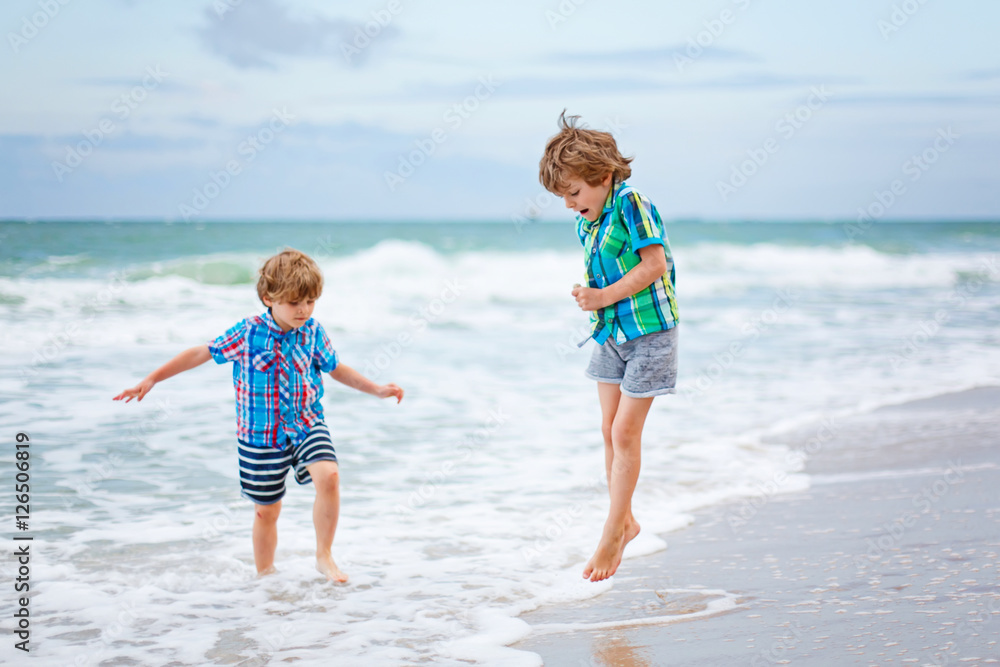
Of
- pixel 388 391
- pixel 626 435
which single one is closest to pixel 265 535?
pixel 388 391

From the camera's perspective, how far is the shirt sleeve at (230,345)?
11.2ft

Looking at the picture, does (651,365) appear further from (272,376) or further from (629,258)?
(272,376)

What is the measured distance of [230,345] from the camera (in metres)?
3.42

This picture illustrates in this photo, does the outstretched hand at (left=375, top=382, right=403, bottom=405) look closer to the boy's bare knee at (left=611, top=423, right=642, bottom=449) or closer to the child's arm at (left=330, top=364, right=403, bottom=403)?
the child's arm at (left=330, top=364, right=403, bottom=403)

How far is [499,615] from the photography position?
328cm

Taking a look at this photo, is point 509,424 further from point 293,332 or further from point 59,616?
point 59,616

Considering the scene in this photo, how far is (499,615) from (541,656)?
1.37ft

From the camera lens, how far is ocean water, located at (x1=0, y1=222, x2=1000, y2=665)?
10.8ft

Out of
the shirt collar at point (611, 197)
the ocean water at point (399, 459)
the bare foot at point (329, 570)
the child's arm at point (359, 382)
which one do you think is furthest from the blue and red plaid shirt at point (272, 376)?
the shirt collar at point (611, 197)

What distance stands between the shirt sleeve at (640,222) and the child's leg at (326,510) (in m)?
1.49

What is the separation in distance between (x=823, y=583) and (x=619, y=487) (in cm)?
90

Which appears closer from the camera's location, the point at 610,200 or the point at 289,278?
the point at 610,200

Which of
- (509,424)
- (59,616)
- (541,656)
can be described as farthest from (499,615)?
(509,424)

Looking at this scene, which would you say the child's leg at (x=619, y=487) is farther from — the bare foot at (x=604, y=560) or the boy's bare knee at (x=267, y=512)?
the boy's bare knee at (x=267, y=512)
